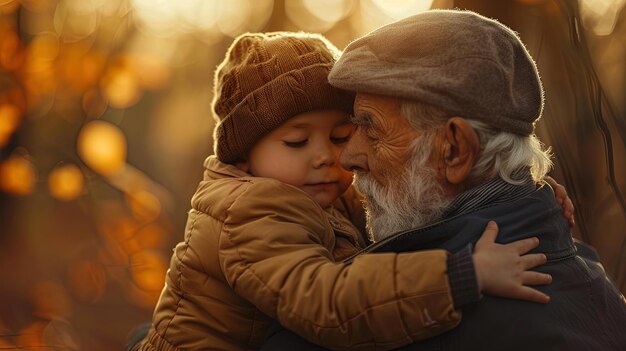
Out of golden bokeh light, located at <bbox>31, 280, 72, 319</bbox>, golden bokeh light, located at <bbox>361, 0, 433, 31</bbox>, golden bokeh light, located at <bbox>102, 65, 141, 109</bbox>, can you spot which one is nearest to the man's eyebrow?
golden bokeh light, located at <bbox>361, 0, 433, 31</bbox>

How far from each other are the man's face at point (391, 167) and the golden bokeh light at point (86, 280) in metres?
6.84

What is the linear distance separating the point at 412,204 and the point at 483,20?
25.1 inches

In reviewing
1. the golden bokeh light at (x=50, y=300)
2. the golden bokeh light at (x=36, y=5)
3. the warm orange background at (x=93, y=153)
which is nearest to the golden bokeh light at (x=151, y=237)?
the warm orange background at (x=93, y=153)

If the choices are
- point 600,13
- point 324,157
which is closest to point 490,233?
point 324,157

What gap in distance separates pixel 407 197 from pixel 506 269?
0.54 meters

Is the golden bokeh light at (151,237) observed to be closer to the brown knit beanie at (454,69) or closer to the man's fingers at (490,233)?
the brown knit beanie at (454,69)

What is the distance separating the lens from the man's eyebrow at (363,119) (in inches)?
108

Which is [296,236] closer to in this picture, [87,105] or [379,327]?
[379,327]

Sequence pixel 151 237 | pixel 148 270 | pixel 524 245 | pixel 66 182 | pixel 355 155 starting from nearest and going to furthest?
pixel 524 245, pixel 355 155, pixel 66 182, pixel 148 270, pixel 151 237

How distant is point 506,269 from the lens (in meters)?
2.28

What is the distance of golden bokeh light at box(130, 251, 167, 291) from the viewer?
9548 millimetres

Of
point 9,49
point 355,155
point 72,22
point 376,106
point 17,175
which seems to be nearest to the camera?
point 376,106

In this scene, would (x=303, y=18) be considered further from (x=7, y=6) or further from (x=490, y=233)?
(x=490, y=233)

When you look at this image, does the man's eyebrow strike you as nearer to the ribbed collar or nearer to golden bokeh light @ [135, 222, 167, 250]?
the ribbed collar
